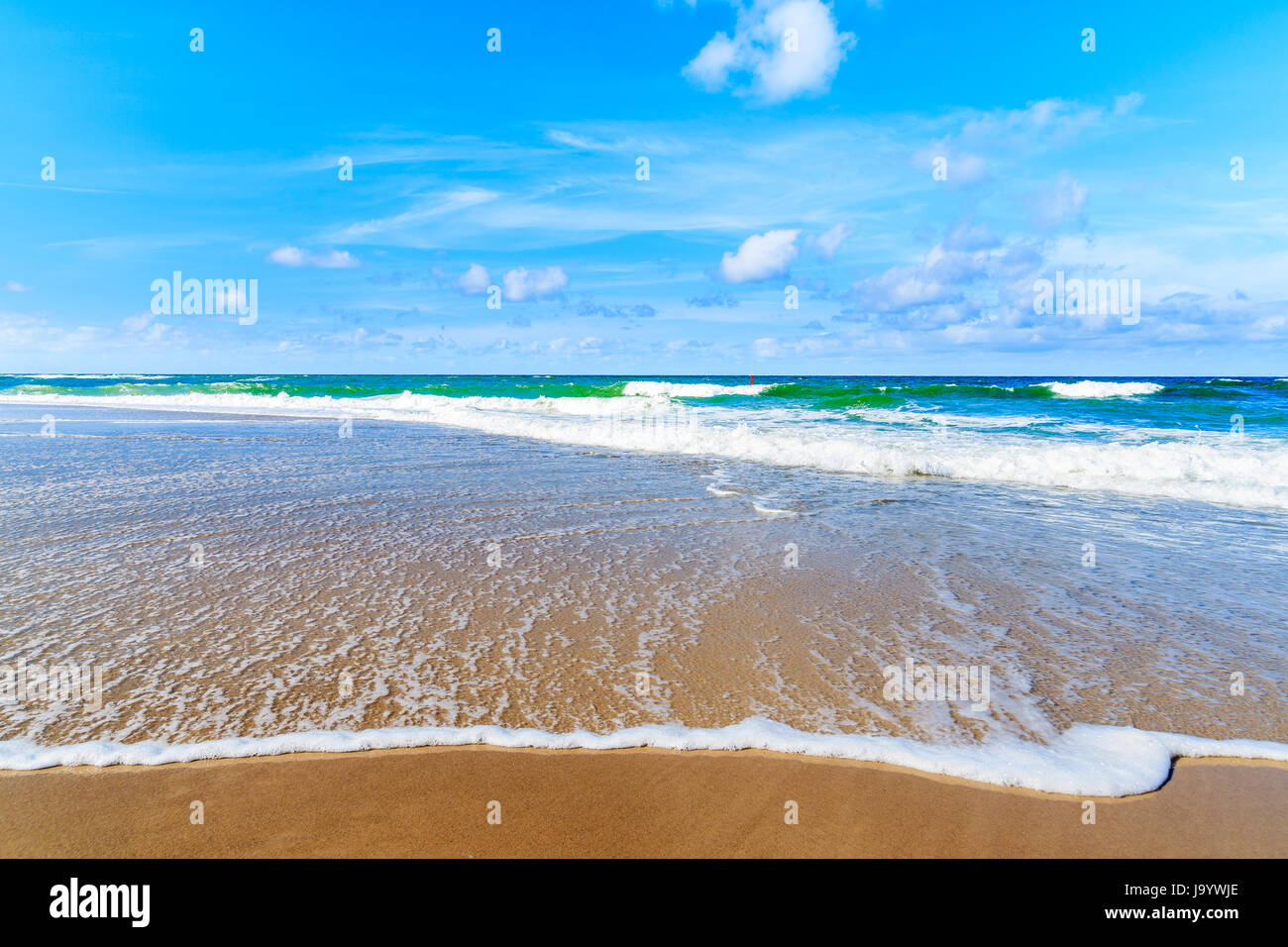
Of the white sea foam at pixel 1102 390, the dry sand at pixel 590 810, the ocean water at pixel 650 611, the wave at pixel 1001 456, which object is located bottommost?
the dry sand at pixel 590 810

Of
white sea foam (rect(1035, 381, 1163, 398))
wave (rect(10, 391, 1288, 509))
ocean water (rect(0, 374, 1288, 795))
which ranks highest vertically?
white sea foam (rect(1035, 381, 1163, 398))

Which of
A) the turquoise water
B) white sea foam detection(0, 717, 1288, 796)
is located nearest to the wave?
the turquoise water

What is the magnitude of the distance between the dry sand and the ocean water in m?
0.15

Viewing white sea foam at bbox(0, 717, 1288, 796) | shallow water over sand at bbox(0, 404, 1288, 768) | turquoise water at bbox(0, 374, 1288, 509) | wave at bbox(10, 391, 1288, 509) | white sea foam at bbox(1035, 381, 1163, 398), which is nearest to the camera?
white sea foam at bbox(0, 717, 1288, 796)

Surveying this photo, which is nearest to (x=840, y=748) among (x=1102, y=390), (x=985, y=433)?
(x=985, y=433)

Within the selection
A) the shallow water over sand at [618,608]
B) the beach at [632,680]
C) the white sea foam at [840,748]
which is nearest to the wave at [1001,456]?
the shallow water over sand at [618,608]

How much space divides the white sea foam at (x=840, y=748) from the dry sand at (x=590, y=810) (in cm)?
7

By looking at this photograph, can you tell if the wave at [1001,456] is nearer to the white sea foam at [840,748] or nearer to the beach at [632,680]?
the beach at [632,680]

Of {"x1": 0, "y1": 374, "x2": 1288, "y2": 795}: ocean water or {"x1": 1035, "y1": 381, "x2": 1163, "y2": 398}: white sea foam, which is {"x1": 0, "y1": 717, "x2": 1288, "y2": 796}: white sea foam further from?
{"x1": 1035, "y1": 381, "x2": 1163, "y2": 398}: white sea foam

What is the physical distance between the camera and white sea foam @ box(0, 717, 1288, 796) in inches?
107

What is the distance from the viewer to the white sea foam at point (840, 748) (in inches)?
107

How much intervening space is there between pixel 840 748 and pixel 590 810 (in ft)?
3.70
